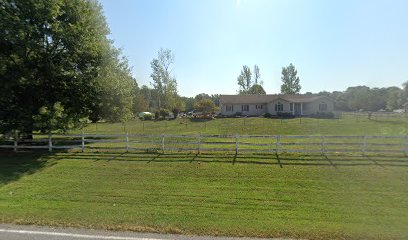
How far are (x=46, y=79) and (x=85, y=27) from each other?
4.23m

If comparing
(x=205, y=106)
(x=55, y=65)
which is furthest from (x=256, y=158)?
(x=205, y=106)

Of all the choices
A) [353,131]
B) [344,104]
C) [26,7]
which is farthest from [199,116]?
[344,104]

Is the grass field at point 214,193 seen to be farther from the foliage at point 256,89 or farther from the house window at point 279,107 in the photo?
the foliage at point 256,89

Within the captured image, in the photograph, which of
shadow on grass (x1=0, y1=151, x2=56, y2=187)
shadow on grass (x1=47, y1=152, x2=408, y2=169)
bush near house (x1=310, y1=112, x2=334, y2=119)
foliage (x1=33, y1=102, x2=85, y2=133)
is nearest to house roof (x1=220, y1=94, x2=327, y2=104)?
bush near house (x1=310, y1=112, x2=334, y2=119)

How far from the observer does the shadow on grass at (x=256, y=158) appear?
15203 millimetres

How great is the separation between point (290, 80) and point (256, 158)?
3056 inches

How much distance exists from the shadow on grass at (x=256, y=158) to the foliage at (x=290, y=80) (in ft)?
246

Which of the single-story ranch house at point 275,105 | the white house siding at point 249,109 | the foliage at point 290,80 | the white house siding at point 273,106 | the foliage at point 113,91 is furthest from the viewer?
the foliage at point 290,80

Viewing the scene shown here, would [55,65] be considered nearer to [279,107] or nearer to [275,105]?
[275,105]

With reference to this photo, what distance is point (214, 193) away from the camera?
11.5 metres

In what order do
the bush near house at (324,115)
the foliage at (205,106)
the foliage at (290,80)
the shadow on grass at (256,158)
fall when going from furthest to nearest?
the foliage at (290,80) → the foliage at (205,106) → the bush near house at (324,115) → the shadow on grass at (256,158)

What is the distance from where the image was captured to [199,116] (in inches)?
2039

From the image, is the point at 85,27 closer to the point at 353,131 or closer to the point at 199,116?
the point at 353,131

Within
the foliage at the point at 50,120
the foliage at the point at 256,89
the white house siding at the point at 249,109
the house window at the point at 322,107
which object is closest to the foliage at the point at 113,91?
the foliage at the point at 50,120
